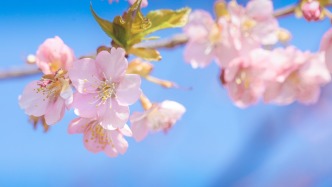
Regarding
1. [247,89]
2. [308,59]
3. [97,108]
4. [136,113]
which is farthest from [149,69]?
[308,59]

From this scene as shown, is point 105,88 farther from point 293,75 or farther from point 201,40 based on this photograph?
point 293,75

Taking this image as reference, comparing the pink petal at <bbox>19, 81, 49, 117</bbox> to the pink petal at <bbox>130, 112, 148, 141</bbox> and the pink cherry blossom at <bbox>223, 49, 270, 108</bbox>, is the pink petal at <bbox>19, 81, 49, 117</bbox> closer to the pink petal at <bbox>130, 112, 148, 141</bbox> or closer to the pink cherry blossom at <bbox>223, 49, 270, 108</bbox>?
the pink petal at <bbox>130, 112, 148, 141</bbox>

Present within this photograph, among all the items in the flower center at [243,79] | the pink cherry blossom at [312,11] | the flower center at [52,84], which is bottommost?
the flower center at [52,84]

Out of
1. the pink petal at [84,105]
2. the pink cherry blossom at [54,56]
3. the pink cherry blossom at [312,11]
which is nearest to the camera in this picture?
the pink petal at [84,105]

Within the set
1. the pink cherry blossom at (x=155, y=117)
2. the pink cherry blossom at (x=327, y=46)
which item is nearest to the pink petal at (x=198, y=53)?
the pink cherry blossom at (x=155, y=117)

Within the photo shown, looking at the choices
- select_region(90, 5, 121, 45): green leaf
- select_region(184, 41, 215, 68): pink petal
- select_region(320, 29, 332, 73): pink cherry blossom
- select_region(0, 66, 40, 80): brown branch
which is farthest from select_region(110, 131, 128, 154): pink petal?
select_region(320, 29, 332, 73): pink cherry blossom

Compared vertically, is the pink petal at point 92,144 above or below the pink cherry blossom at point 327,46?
below

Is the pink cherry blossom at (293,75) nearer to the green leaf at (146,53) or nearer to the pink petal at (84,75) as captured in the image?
the green leaf at (146,53)
